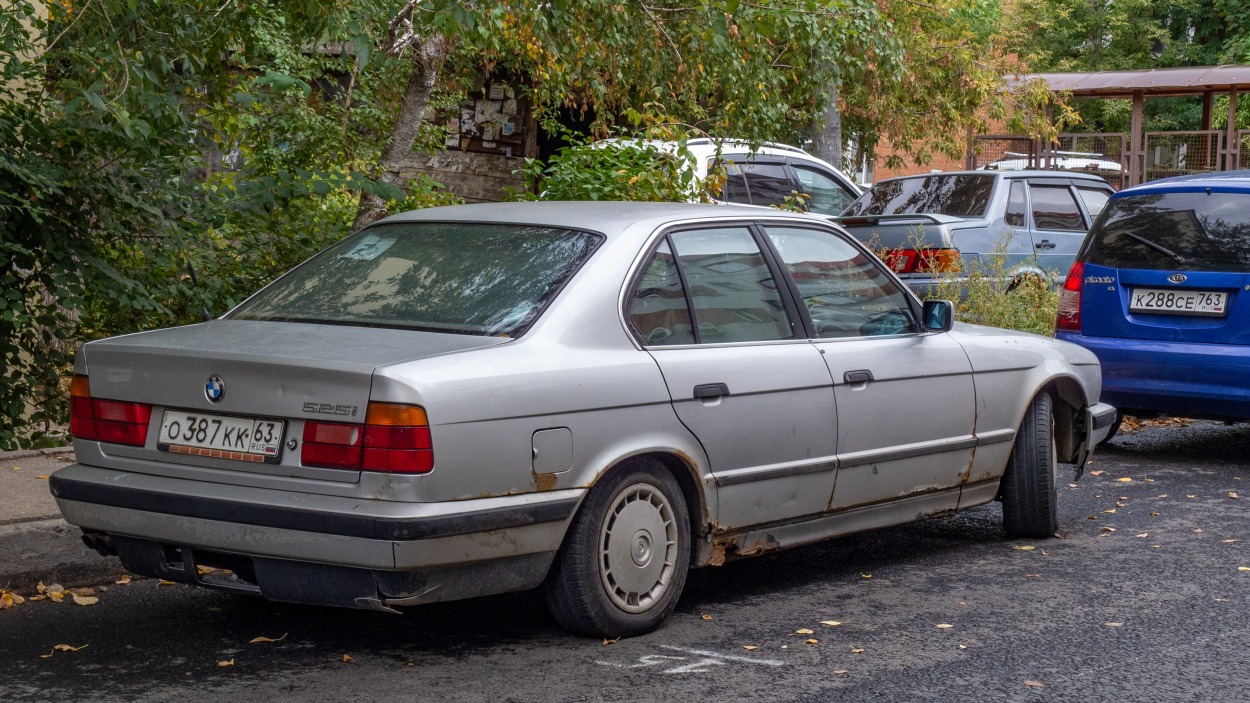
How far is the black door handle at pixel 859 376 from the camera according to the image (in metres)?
5.51

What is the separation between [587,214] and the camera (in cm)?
527

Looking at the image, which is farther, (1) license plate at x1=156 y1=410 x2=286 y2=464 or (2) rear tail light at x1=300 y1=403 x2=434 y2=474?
(1) license plate at x1=156 y1=410 x2=286 y2=464

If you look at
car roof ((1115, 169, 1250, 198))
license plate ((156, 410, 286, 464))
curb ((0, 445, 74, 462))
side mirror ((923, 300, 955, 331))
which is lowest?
curb ((0, 445, 74, 462))

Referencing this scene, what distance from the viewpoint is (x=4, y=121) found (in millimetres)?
7000

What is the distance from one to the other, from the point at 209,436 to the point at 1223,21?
49420 millimetres

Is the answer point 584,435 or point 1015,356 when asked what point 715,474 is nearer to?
point 584,435

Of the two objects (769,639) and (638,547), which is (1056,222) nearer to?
(769,639)

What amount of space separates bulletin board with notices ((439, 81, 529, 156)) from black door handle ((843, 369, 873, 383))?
16186 millimetres

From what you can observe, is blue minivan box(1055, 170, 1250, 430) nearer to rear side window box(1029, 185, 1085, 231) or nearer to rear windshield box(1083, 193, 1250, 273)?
rear windshield box(1083, 193, 1250, 273)

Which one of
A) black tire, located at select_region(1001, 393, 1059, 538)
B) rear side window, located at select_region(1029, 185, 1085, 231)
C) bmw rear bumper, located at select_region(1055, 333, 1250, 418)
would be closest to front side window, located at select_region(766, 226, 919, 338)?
black tire, located at select_region(1001, 393, 1059, 538)

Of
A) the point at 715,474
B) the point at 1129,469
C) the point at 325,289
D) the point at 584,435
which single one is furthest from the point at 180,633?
the point at 1129,469

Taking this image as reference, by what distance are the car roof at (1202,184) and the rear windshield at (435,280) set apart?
521cm

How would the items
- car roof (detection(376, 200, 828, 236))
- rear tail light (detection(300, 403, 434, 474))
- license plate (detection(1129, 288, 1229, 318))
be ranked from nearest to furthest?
rear tail light (detection(300, 403, 434, 474)), car roof (detection(376, 200, 828, 236)), license plate (detection(1129, 288, 1229, 318))

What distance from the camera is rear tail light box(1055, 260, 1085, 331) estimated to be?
359 inches
